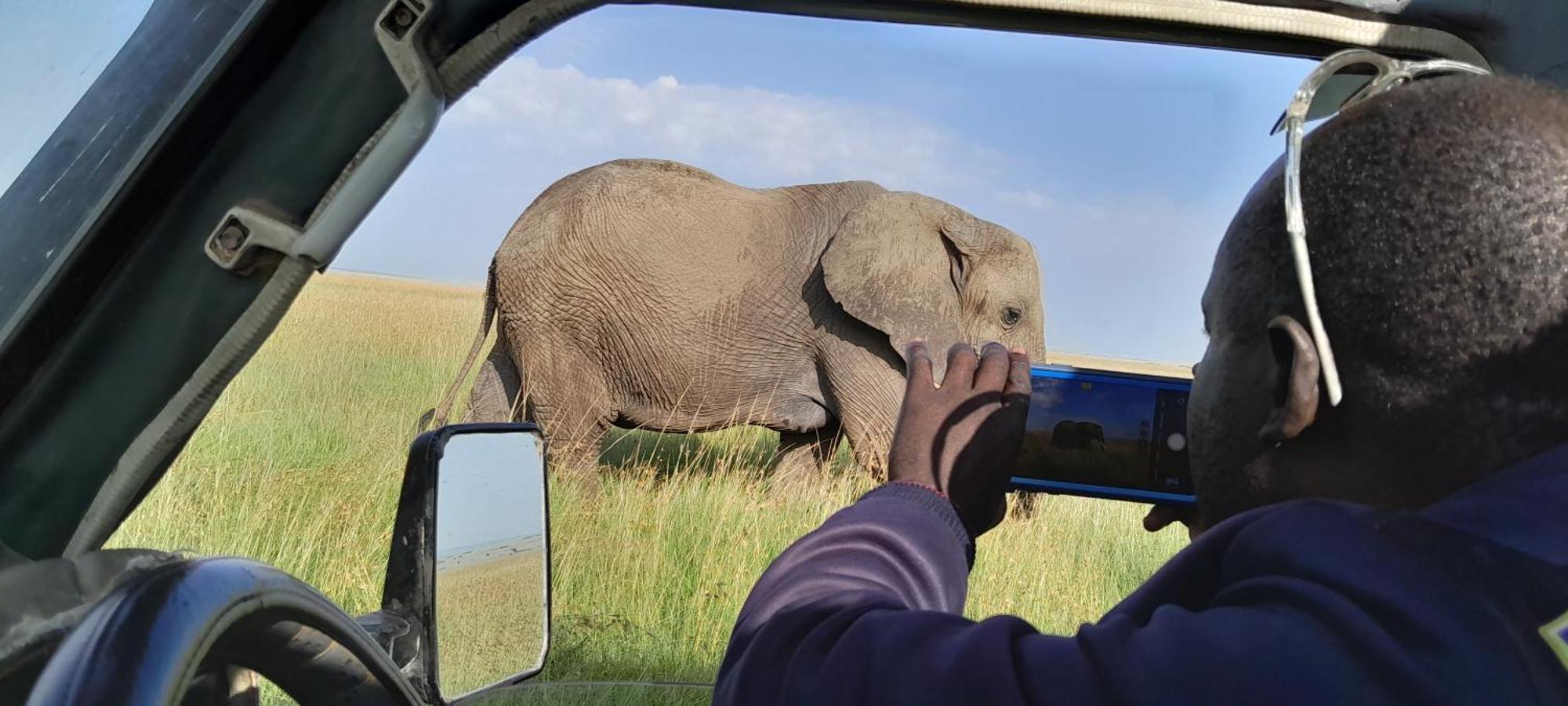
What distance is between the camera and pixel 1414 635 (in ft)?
2.00

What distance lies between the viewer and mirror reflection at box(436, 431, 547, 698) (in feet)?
3.97

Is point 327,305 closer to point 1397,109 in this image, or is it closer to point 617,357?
point 617,357

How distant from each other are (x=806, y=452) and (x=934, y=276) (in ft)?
4.33

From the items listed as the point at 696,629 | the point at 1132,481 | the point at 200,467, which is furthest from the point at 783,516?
the point at 1132,481

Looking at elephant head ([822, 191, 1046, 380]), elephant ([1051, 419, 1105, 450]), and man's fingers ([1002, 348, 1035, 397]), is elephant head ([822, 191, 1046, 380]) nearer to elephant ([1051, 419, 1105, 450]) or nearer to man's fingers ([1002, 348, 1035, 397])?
elephant ([1051, 419, 1105, 450])

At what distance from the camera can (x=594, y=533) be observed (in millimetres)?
4332

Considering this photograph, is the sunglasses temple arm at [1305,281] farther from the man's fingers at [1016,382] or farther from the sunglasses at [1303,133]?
the man's fingers at [1016,382]

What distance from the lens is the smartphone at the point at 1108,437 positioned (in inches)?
49.1

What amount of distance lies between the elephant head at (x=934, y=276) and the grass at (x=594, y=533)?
125 centimetres

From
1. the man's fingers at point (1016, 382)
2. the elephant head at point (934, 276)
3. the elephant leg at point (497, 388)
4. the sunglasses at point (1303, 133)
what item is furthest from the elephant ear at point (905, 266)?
the sunglasses at point (1303, 133)

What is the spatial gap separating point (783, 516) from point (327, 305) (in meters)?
12.1

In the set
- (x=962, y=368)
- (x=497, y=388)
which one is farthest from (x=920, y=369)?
(x=497, y=388)

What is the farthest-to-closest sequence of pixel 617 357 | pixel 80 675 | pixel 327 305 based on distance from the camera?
1. pixel 327 305
2. pixel 617 357
3. pixel 80 675

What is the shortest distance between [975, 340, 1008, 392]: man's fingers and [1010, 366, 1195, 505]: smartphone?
0.72ft
